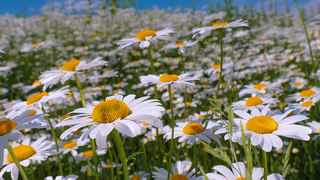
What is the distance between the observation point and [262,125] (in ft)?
4.33

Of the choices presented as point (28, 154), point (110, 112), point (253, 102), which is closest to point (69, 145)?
point (28, 154)

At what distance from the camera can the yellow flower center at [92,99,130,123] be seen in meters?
1.19

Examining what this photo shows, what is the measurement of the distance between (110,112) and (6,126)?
531 millimetres

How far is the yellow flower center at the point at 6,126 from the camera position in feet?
4.08

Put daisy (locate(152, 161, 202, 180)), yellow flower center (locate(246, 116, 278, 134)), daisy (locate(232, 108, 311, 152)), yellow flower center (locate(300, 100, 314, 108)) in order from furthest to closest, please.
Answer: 1. yellow flower center (locate(300, 100, 314, 108))
2. daisy (locate(152, 161, 202, 180))
3. yellow flower center (locate(246, 116, 278, 134))
4. daisy (locate(232, 108, 311, 152))

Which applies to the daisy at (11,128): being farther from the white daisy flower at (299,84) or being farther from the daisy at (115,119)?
the white daisy flower at (299,84)


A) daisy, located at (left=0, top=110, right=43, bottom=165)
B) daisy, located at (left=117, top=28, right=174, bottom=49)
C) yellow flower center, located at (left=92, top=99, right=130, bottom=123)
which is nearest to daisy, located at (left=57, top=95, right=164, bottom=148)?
yellow flower center, located at (left=92, top=99, right=130, bottom=123)

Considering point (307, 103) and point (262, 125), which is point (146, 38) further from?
point (307, 103)

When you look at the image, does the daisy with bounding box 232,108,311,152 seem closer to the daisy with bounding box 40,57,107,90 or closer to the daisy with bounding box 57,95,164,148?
the daisy with bounding box 57,95,164,148

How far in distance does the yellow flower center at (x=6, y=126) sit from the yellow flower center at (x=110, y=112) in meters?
0.43

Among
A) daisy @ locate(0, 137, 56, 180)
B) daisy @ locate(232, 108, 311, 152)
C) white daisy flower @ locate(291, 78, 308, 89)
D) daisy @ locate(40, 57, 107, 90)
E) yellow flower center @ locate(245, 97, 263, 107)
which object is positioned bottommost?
white daisy flower @ locate(291, 78, 308, 89)

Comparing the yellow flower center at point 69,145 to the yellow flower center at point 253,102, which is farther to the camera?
the yellow flower center at point 69,145

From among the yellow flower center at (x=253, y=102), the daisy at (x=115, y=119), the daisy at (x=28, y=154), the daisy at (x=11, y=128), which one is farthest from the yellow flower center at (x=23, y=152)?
the yellow flower center at (x=253, y=102)

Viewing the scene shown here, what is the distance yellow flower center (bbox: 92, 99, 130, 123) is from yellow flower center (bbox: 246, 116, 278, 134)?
64cm
